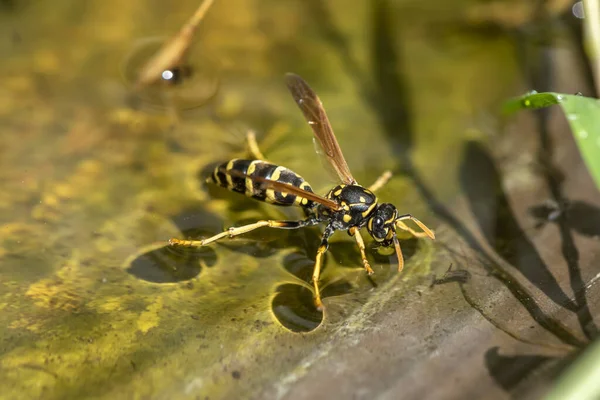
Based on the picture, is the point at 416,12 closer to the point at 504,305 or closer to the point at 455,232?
the point at 455,232

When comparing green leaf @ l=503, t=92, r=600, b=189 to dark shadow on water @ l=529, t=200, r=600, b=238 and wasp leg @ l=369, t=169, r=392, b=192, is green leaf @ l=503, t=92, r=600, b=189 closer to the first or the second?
dark shadow on water @ l=529, t=200, r=600, b=238

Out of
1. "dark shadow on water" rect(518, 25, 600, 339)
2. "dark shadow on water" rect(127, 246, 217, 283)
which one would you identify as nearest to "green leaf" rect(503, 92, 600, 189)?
"dark shadow on water" rect(518, 25, 600, 339)

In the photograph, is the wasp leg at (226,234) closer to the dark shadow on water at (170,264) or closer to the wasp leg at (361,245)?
the dark shadow on water at (170,264)

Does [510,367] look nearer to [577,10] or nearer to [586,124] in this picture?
[586,124]

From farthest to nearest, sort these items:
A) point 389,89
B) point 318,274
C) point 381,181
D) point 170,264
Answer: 1. point 389,89
2. point 381,181
3. point 170,264
4. point 318,274

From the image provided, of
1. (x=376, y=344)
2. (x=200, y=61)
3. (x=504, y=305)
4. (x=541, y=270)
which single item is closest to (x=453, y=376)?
(x=376, y=344)

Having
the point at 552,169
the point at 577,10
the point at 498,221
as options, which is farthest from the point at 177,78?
the point at 577,10
